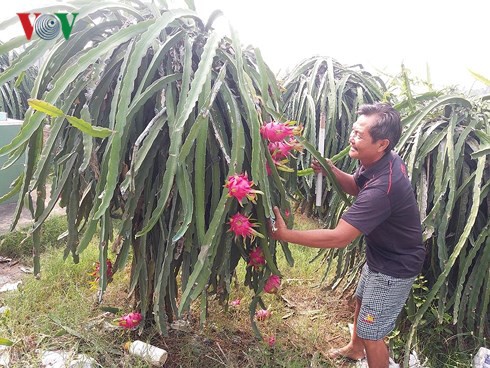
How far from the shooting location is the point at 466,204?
2328 mm

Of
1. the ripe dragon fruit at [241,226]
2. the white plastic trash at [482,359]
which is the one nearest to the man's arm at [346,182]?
the ripe dragon fruit at [241,226]

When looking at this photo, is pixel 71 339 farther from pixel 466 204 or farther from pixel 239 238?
pixel 466 204

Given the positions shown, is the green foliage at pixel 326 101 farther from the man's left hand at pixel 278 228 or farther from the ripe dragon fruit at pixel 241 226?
the ripe dragon fruit at pixel 241 226

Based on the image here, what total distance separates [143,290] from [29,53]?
3.43ft

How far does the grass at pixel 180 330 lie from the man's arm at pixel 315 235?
629 mm

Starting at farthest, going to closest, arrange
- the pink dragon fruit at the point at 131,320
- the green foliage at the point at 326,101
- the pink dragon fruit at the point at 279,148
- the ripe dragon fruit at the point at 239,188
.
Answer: the green foliage at the point at 326,101
the pink dragon fruit at the point at 131,320
the pink dragon fruit at the point at 279,148
the ripe dragon fruit at the point at 239,188

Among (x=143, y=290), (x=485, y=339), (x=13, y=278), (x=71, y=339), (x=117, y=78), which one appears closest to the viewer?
(x=117, y=78)

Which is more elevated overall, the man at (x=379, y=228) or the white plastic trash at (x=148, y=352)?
the man at (x=379, y=228)

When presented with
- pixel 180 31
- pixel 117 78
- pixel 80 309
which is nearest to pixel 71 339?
pixel 80 309

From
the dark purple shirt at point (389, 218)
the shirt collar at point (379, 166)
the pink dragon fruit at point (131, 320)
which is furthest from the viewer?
the pink dragon fruit at point (131, 320)

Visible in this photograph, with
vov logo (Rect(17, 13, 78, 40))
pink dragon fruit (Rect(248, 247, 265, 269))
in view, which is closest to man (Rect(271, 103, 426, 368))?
pink dragon fruit (Rect(248, 247, 265, 269))

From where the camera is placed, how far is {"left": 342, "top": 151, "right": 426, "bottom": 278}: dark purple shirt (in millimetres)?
1800

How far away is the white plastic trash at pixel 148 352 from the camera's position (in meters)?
1.97

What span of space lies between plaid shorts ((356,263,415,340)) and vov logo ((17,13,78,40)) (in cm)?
171
